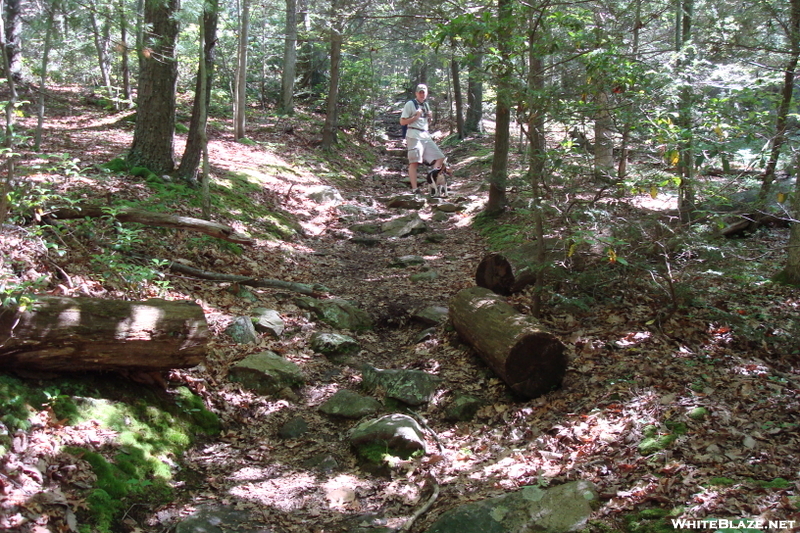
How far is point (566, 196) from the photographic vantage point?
6027 millimetres

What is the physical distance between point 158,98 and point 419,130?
5603 mm

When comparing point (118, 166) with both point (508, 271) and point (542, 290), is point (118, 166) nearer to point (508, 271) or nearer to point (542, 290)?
point (508, 271)

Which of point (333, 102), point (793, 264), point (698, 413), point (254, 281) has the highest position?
point (333, 102)

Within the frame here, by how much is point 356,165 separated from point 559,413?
46.6ft

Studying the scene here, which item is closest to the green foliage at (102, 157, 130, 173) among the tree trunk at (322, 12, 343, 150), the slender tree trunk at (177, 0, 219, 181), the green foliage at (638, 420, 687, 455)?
the slender tree trunk at (177, 0, 219, 181)

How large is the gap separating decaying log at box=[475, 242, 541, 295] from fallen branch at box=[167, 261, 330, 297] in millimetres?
2375

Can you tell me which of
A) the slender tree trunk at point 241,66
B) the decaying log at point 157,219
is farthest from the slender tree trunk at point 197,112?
the slender tree trunk at point 241,66

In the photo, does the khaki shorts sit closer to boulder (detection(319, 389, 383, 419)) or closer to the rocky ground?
the rocky ground

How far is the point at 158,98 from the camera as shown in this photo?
8625 mm

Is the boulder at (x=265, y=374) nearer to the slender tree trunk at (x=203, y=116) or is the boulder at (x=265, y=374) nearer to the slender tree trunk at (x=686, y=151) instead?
the slender tree trunk at (x=203, y=116)

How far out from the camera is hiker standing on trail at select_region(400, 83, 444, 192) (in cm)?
1155

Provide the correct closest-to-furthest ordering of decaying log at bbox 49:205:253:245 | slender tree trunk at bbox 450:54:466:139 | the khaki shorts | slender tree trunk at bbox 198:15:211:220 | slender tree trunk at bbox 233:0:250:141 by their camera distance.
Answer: decaying log at bbox 49:205:253:245 < slender tree trunk at bbox 198:15:211:220 < the khaki shorts < slender tree trunk at bbox 233:0:250:141 < slender tree trunk at bbox 450:54:466:139

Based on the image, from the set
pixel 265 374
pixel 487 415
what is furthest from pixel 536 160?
pixel 265 374

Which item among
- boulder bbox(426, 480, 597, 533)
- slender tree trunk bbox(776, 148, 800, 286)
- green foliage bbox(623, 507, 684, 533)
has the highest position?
slender tree trunk bbox(776, 148, 800, 286)
